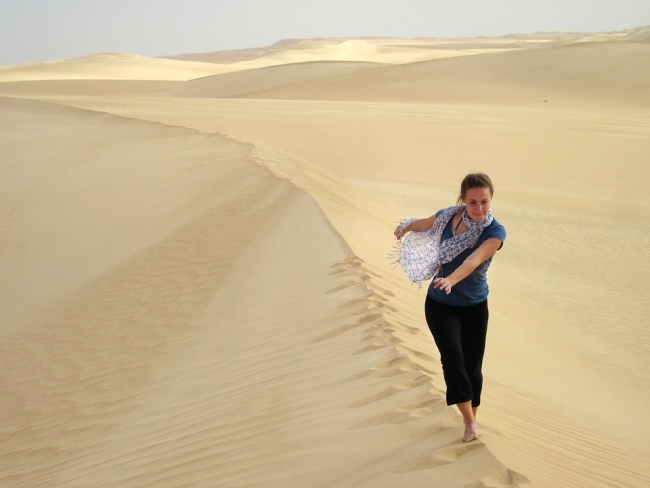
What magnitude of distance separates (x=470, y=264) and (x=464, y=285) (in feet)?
0.62

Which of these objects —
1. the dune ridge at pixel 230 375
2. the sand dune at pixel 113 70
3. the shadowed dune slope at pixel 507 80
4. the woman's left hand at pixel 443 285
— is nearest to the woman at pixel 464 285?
the woman's left hand at pixel 443 285

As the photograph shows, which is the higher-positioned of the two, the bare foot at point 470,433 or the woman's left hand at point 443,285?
the woman's left hand at point 443,285

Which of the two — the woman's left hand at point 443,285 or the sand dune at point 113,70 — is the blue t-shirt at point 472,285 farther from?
the sand dune at point 113,70

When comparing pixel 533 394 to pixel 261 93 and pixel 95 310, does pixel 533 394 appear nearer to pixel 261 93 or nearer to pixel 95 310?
pixel 95 310

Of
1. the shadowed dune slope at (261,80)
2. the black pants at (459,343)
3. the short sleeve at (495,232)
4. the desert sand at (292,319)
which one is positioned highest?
the shadowed dune slope at (261,80)

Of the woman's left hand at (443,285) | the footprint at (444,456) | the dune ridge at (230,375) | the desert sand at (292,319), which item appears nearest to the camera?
the woman's left hand at (443,285)

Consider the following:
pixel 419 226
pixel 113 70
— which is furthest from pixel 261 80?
pixel 419 226

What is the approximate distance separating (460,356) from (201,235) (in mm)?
6235

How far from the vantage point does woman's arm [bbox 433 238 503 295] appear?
3.09 metres

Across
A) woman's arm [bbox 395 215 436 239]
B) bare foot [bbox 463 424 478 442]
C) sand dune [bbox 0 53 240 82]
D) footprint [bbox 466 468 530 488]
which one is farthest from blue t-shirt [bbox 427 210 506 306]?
sand dune [bbox 0 53 240 82]

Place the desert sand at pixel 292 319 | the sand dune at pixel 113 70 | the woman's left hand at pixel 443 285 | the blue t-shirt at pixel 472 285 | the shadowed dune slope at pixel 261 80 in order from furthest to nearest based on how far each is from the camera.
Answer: the sand dune at pixel 113 70 → the shadowed dune slope at pixel 261 80 → the desert sand at pixel 292 319 → the blue t-shirt at pixel 472 285 → the woman's left hand at pixel 443 285

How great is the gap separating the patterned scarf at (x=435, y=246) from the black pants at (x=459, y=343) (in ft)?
0.58

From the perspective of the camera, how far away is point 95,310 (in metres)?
7.64

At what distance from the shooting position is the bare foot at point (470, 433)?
3.31 meters
